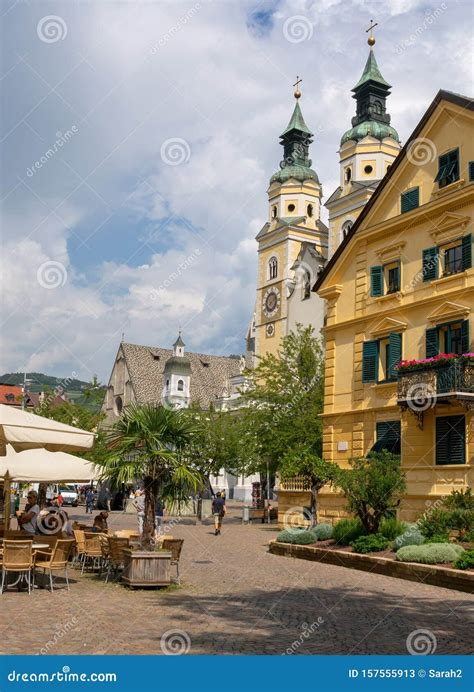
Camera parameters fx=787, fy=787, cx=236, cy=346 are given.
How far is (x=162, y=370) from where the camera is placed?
93.2 metres

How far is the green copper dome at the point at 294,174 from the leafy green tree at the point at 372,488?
2174 inches

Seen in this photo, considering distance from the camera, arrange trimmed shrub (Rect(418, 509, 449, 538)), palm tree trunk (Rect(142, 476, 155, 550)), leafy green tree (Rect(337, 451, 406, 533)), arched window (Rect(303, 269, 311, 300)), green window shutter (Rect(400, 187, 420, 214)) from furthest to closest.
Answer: arched window (Rect(303, 269, 311, 300)) → green window shutter (Rect(400, 187, 420, 214)) → leafy green tree (Rect(337, 451, 406, 533)) → trimmed shrub (Rect(418, 509, 449, 538)) → palm tree trunk (Rect(142, 476, 155, 550))

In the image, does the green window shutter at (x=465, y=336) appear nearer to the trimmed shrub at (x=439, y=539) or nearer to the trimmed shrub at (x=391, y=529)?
the trimmed shrub at (x=391, y=529)

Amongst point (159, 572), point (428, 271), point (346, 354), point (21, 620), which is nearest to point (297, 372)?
point (346, 354)

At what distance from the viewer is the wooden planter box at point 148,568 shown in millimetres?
14508

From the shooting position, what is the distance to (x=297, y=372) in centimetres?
4181

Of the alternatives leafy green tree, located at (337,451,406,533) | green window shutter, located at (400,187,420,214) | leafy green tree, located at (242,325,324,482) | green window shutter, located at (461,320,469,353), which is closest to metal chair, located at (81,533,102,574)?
leafy green tree, located at (337,451,406,533)

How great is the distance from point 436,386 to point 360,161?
147 feet

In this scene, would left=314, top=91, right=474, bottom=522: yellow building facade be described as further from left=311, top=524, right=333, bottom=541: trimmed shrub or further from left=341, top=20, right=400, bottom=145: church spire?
left=341, top=20, right=400, bottom=145: church spire

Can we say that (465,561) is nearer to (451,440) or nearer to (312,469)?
(451,440)

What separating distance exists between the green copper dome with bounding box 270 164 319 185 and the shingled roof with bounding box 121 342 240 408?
27.5m

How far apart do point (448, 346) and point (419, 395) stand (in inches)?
79.6

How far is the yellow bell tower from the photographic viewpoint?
229 ft

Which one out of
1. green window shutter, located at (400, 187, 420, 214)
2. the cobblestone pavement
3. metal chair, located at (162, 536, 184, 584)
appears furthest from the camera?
green window shutter, located at (400, 187, 420, 214)
